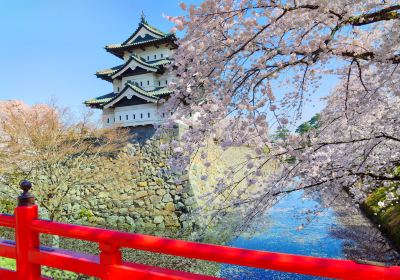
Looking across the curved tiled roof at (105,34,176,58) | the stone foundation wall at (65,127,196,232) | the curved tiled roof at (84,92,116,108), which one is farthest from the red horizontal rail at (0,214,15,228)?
the curved tiled roof at (105,34,176,58)

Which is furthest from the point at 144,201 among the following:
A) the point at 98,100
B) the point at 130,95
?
the point at 98,100

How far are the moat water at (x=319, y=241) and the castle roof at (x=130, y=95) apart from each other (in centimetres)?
767

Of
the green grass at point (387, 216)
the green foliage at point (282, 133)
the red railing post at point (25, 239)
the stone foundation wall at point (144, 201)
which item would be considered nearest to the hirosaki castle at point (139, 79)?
the stone foundation wall at point (144, 201)

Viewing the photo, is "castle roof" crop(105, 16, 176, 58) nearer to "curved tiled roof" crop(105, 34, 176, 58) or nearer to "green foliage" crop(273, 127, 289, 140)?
"curved tiled roof" crop(105, 34, 176, 58)

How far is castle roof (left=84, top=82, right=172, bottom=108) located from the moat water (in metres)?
7.67

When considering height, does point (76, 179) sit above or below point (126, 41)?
below

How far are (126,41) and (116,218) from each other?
10.3 m

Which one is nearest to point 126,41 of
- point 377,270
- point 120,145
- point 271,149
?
point 120,145

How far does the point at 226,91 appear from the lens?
330cm

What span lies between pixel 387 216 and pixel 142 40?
14608 mm

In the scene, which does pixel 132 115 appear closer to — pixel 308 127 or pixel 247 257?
pixel 308 127

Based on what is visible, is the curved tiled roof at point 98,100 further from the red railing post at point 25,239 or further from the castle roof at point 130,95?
the red railing post at point 25,239

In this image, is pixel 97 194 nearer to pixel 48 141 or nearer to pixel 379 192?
pixel 48 141

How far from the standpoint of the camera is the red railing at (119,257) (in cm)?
135
